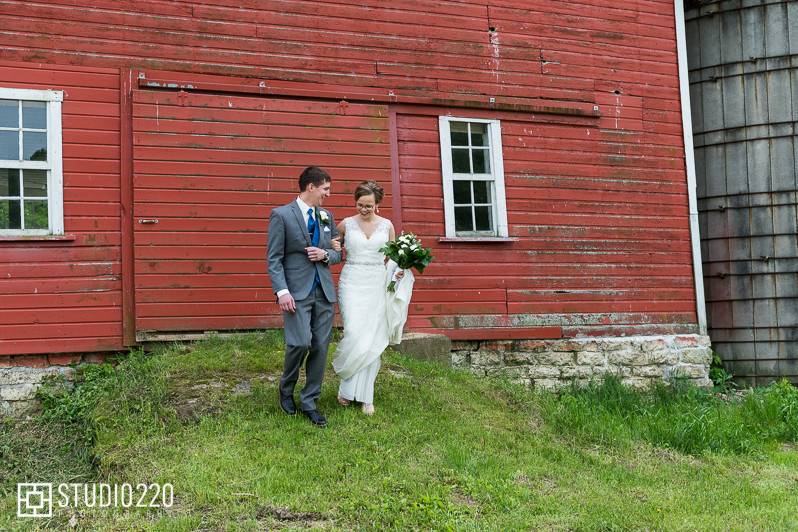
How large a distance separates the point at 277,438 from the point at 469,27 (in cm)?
645

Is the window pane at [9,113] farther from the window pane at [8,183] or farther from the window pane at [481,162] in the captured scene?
the window pane at [481,162]

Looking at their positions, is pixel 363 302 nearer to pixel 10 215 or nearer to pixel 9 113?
pixel 10 215

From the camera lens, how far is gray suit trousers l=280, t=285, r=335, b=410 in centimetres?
647

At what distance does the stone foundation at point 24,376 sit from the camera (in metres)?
8.11

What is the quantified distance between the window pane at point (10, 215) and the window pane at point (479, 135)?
542 centimetres

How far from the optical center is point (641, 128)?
11531 mm

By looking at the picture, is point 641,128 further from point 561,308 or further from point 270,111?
point 270,111

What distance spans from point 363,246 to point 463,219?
354cm

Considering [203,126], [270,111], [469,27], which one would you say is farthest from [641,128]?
[203,126]

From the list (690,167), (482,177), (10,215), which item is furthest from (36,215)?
(690,167)

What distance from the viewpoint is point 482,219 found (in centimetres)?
1046

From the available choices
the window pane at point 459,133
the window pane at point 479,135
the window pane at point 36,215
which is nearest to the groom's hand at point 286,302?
the window pane at point 36,215

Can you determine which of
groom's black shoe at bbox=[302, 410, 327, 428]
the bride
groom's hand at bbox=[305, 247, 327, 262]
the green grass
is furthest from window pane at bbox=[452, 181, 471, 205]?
groom's black shoe at bbox=[302, 410, 327, 428]

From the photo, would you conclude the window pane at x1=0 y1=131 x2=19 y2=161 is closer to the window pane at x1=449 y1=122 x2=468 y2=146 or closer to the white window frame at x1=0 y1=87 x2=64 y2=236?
the white window frame at x1=0 y1=87 x2=64 y2=236
